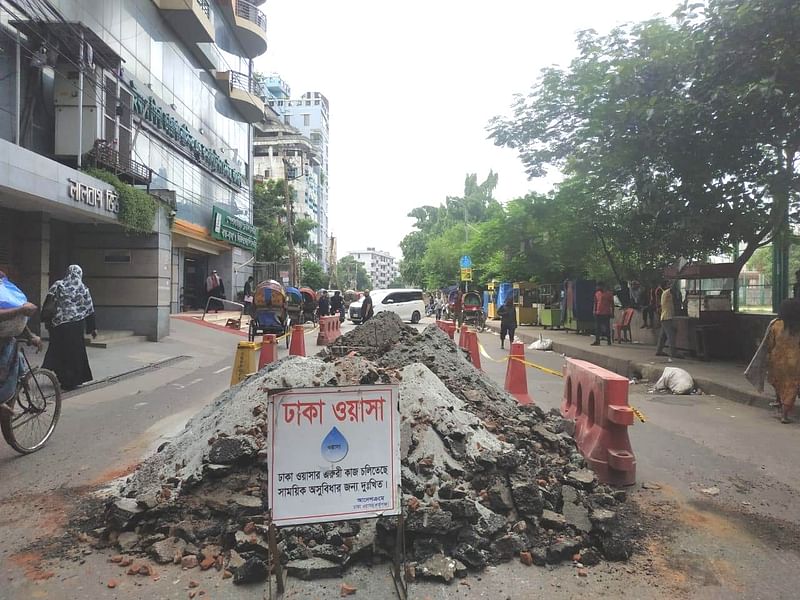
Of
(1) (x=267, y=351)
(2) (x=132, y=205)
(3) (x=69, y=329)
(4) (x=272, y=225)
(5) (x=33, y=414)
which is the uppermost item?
(4) (x=272, y=225)

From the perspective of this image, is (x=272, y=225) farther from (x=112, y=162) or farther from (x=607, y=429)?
(x=607, y=429)

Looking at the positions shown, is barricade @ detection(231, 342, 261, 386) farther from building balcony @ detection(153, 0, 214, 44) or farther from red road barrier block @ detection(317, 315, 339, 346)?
building balcony @ detection(153, 0, 214, 44)

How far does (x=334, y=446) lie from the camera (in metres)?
2.92

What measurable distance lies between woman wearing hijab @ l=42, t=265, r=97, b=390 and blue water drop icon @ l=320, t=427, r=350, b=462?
21.3ft

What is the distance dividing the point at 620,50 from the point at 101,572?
1369cm

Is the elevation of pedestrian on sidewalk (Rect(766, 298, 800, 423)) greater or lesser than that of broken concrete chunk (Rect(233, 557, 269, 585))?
greater

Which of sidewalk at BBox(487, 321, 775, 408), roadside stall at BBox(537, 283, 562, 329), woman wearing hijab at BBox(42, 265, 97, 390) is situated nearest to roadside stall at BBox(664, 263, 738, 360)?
sidewalk at BBox(487, 321, 775, 408)

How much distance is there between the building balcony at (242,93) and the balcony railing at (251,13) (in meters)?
3.11

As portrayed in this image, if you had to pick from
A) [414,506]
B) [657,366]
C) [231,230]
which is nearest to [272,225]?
[231,230]

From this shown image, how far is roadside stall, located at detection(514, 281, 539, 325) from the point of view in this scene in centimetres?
2858

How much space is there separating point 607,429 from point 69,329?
745 centimetres

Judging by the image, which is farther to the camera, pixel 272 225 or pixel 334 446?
pixel 272 225

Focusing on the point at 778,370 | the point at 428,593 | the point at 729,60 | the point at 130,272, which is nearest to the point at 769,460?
the point at 778,370

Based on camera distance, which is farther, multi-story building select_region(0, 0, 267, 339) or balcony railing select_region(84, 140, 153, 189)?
balcony railing select_region(84, 140, 153, 189)
